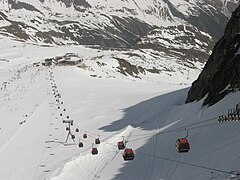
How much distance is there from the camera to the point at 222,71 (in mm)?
29484

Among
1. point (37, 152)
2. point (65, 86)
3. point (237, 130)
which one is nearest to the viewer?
point (237, 130)

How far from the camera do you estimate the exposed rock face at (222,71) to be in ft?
89.2

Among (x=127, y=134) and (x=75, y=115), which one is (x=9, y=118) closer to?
(x=75, y=115)

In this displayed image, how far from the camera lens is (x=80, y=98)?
5409 centimetres

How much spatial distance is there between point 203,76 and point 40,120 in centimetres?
1634

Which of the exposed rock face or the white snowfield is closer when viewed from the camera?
the white snowfield

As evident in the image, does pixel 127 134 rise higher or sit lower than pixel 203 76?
lower

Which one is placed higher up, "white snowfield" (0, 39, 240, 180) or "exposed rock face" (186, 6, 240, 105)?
"exposed rock face" (186, 6, 240, 105)

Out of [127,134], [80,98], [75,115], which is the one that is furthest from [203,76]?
[80,98]

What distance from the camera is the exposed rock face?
89.2 feet

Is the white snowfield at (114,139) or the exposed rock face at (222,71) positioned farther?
the exposed rock face at (222,71)

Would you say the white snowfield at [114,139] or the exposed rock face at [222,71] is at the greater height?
the exposed rock face at [222,71]

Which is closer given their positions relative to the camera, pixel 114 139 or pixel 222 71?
pixel 222 71

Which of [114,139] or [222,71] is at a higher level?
[222,71]
